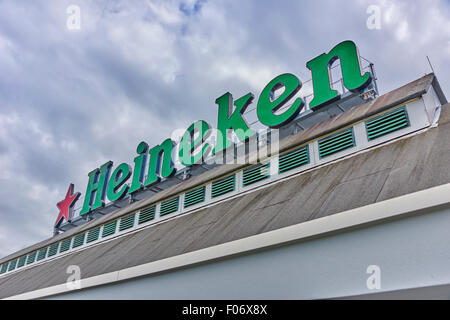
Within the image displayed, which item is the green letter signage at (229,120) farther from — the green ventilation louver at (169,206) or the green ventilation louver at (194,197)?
the green ventilation louver at (169,206)

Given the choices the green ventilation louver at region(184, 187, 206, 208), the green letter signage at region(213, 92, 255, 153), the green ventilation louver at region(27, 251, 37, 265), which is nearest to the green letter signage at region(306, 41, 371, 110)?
the green letter signage at region(213, 92, 255, 153)

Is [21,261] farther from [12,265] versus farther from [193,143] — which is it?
[193,143]

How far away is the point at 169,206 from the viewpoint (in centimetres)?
1212

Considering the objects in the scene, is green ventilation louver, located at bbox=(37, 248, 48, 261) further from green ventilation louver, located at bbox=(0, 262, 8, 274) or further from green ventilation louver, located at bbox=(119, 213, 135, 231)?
→ green ventilation louver, located at bbox=(119, 213, 135, 231)

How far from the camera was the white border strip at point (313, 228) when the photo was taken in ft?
15.3

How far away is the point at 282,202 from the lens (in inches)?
293

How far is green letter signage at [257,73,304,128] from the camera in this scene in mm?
12133

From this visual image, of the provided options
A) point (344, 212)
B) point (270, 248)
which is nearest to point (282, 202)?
point (270, 248)

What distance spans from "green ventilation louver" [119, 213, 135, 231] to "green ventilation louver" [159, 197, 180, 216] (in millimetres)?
1618

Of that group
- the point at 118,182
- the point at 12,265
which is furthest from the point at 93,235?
the point at 12,265

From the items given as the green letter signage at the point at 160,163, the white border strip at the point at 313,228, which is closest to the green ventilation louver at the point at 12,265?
the green letter signage at the point at 160,163

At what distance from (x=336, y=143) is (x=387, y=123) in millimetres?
1323
